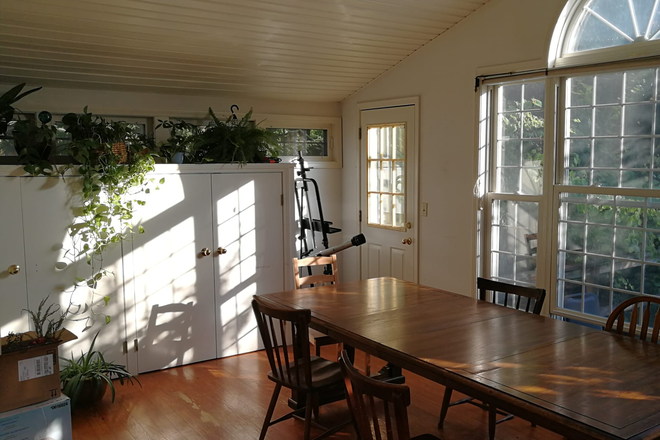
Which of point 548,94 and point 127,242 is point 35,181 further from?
point 548,94

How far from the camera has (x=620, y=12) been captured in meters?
3.53

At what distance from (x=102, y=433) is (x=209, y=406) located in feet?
2.11

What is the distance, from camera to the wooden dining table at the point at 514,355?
1810mm

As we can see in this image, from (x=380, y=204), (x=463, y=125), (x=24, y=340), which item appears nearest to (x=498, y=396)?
(x=24, y=340)

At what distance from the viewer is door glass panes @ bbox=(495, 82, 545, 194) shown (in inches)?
159

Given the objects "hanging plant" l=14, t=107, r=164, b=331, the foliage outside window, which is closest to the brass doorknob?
"hanging plant" l=14, t=107, r=164, b=331

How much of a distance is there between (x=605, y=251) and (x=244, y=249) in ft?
8.53

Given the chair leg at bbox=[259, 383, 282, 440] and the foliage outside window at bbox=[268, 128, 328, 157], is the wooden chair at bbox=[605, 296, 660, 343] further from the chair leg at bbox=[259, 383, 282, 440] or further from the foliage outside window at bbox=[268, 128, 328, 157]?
the foliage outside window at bbox=[268, 128, 328, 157]

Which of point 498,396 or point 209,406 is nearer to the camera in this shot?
point 498,396

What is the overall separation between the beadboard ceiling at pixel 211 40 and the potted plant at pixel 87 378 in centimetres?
194

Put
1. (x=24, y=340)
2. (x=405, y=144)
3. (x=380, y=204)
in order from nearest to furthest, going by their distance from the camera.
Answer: (x=24, y=340) → (x=405, y=144) → (x=380, y=204)

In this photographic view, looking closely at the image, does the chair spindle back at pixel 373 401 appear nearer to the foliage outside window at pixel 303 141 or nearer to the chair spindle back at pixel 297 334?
the chair spindle back at pixel 297 334

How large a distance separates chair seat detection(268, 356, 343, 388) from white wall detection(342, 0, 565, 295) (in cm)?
172

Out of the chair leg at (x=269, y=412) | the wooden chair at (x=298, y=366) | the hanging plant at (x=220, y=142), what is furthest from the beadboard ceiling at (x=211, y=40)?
the chair leg at (x=269, y=412)
